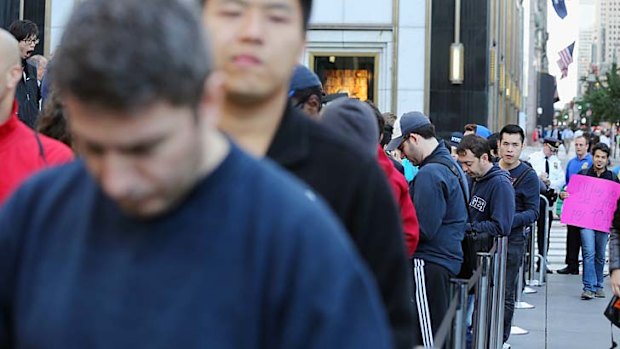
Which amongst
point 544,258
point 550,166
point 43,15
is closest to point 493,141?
point 544,258

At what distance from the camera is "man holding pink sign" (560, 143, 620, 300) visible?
45.5 feet

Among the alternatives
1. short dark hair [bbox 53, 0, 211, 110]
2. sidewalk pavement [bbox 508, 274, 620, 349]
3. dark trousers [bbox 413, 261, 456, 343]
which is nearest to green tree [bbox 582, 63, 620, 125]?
sidewalk pavement [bbox 508, 274, 620, 349]

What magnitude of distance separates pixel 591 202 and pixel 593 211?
0.11 m

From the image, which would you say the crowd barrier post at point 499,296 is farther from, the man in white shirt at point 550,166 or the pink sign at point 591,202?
the man in white shirt at point 550,166

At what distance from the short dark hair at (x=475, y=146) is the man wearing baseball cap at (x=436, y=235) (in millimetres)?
2241

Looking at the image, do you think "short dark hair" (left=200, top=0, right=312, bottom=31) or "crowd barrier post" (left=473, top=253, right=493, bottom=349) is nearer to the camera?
"short dark hair" (left=200, top=0, right=312, bottom=31)

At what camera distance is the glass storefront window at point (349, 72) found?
81.4 feet

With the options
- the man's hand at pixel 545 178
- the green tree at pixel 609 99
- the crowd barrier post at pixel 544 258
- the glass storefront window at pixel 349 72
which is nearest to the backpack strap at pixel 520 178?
the crowd barrier post at pixel 544 258

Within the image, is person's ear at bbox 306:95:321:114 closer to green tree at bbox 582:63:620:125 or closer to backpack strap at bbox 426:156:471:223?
backpack strap at bbox 426:156:471:223

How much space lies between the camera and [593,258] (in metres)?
14.3

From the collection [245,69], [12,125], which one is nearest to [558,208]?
[12,125]

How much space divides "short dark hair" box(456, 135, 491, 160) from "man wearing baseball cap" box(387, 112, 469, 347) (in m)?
2.24

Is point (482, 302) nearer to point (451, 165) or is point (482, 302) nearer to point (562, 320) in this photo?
point (451, 165)

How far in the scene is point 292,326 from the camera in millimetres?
1838
